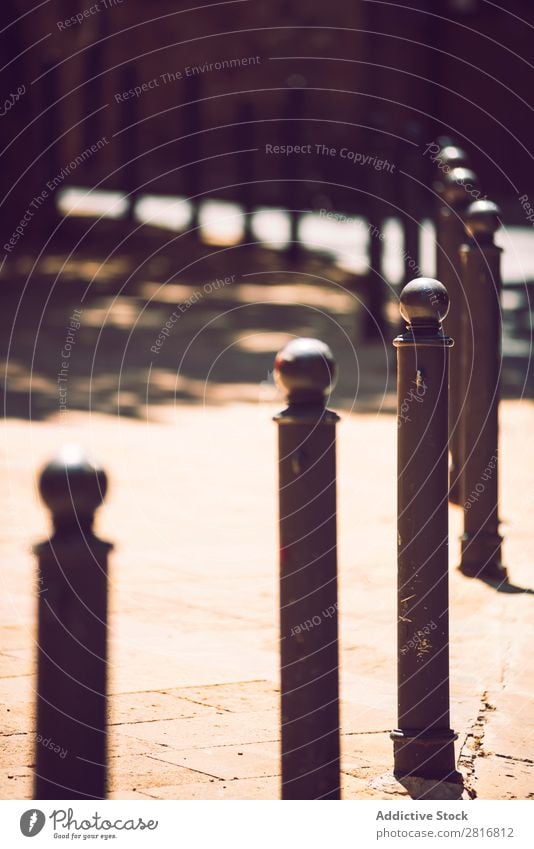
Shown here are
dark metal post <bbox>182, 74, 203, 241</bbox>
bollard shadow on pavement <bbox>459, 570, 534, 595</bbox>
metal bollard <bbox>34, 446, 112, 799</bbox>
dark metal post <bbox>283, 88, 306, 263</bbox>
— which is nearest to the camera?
metal bollard <bbox>34, 446, 112, 799</bbox>

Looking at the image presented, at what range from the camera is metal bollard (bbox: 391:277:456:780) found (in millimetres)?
3248

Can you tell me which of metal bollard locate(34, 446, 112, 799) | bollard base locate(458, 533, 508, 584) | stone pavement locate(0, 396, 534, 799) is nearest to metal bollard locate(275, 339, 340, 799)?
stone pavement locate(0, 396, 534, 799)

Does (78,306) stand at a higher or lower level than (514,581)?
higher

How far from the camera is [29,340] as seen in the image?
416 inches

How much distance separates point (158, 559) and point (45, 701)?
3.24 meters

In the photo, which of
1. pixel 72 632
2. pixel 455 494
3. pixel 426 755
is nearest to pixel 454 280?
pixel 455 494

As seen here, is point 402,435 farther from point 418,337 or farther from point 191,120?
point 191,120

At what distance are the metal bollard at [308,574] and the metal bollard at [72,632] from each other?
696mm

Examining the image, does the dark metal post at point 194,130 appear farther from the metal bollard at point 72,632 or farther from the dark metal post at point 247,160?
the metal bollard at point 72,632

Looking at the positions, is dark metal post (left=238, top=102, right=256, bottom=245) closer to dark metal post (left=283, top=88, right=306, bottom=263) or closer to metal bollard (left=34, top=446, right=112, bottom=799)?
dark metal post (left=283, top=88, right=306, bottom=263)

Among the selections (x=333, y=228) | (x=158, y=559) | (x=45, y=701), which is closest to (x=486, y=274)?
(x=158, y=559)

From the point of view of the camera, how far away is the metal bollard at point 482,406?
16.6 feet

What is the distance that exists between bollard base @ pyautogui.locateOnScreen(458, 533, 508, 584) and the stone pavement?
7cm

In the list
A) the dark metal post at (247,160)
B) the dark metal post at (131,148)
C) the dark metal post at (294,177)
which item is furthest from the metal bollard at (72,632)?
the dark metal post at (131,148)
